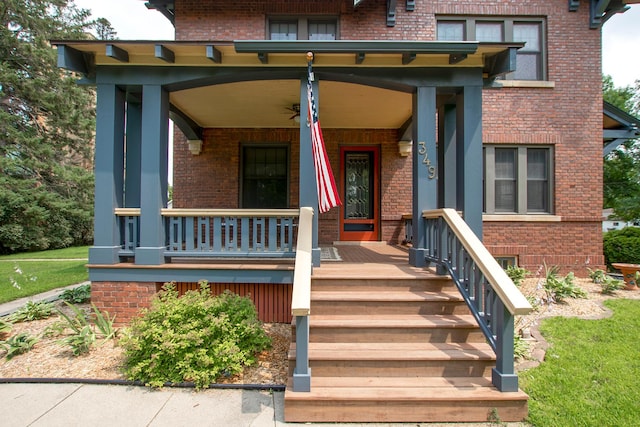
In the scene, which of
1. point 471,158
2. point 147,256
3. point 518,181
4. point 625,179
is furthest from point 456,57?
point 625,179

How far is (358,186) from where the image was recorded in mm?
8586

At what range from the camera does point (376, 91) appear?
19.7 feet

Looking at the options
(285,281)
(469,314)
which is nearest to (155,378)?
(285,281)

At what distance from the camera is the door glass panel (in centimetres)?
853

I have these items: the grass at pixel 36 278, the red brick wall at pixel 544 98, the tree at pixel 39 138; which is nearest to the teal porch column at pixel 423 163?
the red brick wall at pixel 544 98

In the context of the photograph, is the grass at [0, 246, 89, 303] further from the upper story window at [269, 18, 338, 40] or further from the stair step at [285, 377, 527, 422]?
the upper story window at [269, 18, 338, 40]

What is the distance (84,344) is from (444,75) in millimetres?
5876

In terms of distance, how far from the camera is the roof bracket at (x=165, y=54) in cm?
475

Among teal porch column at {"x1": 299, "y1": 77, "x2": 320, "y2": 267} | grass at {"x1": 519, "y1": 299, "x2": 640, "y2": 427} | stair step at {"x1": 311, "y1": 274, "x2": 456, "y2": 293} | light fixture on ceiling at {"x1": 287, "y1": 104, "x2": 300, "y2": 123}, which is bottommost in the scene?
grass at {"x1": 519, "y1": 299, "x2": 640, "y2": 427}

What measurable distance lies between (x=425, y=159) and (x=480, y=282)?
196cm

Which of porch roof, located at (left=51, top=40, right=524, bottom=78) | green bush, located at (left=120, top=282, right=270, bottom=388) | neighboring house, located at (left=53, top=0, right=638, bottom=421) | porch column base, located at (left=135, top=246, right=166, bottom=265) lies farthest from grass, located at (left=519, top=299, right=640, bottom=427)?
porch column base, located at (left=135, top=246, right=166, bottom=265)

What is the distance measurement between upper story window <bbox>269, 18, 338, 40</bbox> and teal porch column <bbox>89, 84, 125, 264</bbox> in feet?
13.8

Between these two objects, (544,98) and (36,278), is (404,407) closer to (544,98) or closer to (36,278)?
(544,98)

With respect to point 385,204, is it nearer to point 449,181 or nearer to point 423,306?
point 449,181
